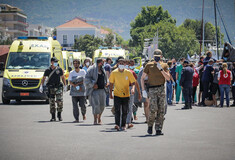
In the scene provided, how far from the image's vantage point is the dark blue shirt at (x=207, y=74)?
794 inches

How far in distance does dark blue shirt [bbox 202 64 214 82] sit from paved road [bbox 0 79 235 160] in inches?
185

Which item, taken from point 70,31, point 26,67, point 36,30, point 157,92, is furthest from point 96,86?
point 36,30

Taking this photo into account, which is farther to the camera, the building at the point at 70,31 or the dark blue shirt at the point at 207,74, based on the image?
the building at the point at 70,31

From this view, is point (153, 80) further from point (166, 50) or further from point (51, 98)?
point (166, 50)

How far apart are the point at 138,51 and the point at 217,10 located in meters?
63.9

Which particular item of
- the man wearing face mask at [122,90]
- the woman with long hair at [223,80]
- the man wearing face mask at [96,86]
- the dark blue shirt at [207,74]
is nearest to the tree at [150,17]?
the dark blue shirt at [207,74]

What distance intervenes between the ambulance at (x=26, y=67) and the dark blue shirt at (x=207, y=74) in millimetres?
6345

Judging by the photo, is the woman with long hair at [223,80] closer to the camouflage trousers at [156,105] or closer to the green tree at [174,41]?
the camouflage trousers at [156,105]

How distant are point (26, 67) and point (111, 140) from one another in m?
11.7

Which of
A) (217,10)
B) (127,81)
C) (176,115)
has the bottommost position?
(176,115)

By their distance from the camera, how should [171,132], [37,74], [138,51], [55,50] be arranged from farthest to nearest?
[138,51]
[55,50]
[37,74]
[171,132]

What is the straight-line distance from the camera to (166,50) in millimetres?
90938

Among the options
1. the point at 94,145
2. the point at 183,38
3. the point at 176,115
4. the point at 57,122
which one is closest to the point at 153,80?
the point at 94,145

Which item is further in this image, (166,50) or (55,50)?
(166,50)
